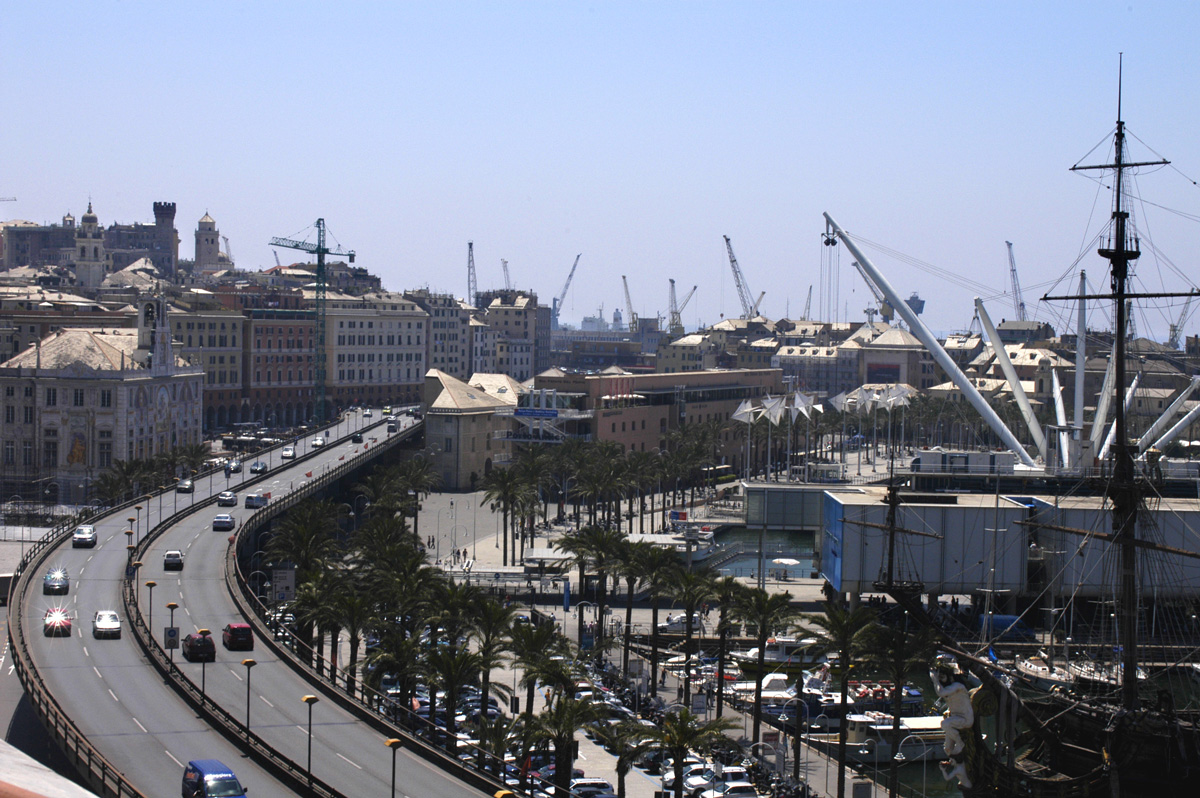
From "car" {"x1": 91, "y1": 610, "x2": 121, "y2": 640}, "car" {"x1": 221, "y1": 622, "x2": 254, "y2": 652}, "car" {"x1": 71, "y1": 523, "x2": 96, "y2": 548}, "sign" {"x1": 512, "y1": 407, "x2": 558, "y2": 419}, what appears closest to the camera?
"car" {"x1": 221, "y1": 622, "x2": 254, "y2": 652}

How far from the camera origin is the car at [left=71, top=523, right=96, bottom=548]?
2591 inches

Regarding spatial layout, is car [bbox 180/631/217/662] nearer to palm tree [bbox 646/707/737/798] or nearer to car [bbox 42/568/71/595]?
car [bbox 42/568/71/595]

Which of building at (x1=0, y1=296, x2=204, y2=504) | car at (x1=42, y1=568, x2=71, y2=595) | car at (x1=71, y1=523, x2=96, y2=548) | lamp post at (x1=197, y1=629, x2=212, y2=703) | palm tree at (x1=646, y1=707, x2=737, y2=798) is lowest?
palm tree at (x1=646, y1=707, x2=737, y2=798)

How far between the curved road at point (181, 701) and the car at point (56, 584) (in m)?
0.37

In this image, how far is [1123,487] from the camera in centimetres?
4278

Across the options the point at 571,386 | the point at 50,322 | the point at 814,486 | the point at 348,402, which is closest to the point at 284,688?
the point at 814,486

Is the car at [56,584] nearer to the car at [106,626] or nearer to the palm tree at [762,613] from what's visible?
the car at [106,626]

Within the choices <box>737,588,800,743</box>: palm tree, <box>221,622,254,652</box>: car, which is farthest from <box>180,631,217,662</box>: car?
<box>737,588,800,743</box>: palm tree

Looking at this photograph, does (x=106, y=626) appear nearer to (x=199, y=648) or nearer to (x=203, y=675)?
(x=199, y=648)

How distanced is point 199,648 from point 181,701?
454 centimetres

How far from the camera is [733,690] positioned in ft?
183

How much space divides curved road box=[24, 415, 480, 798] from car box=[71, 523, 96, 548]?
8.94ft

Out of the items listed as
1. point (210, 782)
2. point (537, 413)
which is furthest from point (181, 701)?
point (537, 413)

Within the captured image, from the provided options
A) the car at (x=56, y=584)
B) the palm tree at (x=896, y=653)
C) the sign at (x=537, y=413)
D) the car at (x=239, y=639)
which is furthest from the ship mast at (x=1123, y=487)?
the sign at (x=537, y=413)
